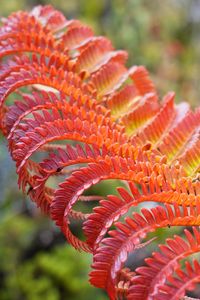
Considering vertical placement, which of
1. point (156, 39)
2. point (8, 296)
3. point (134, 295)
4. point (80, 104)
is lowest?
point (8, 296)

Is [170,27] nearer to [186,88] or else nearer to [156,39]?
[156,39]

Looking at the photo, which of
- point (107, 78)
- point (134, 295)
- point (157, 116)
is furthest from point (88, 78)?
point (134, 295)

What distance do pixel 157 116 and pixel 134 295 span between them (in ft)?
1.41

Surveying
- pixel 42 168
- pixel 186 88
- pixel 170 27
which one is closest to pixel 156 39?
pixel 170 27

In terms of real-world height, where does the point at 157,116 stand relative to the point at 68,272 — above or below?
above

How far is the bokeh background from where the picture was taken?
272cm

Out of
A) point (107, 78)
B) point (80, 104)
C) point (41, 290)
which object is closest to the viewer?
point (80, 104)

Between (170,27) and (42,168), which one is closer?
(42,168)

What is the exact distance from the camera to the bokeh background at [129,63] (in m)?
2.72

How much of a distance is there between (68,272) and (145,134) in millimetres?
1858

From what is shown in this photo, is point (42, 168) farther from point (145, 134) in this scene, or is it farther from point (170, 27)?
point (170, 27)

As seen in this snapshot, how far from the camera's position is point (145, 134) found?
39.7 inches

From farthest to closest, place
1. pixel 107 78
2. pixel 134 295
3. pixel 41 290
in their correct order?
1. pixel 41 290
2. pixel 107 78
3. pixel 134 295

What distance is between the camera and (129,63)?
4254 millimetres
